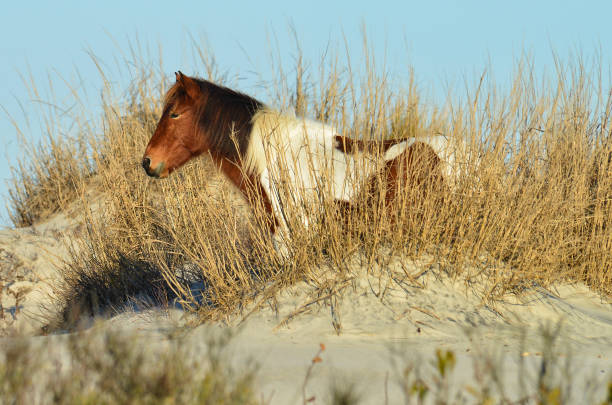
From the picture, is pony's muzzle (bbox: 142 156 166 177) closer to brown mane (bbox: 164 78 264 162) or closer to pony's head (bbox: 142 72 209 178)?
pony's head (bbox: 142 72 209 178)

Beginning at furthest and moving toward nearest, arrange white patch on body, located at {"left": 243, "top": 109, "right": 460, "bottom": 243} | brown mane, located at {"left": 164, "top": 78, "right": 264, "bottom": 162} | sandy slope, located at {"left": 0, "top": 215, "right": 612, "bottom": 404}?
brown mane, located at {"left": 164, "top": 78, "right": 264, "bottom": 162} < white patch on body, located at {"left": 243, "top": 109, "right": 460, "bottom": 243} < sandy slope, located at {"left": 0, "top": 215, "right": 612, "bottom": 404}

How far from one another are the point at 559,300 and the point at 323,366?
218 cm

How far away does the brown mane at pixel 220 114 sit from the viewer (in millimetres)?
4598

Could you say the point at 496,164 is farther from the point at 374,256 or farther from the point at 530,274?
the point at 374,256

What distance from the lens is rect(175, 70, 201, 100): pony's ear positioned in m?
4.62

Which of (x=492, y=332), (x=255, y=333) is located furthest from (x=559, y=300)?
(x=255, y=333)

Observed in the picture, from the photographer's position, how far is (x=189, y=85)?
4.63 meters

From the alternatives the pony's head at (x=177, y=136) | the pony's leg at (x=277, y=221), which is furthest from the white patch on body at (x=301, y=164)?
the pony's head at (x=177, y=136)

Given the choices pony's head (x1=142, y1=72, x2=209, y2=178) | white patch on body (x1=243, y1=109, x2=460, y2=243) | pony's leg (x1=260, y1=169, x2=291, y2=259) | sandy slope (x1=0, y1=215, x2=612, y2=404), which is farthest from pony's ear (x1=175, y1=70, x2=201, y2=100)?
sandy slope (x1=0, y1=215, x2=612, y2=404)

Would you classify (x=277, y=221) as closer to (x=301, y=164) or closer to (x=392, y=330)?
(x=301, y=164)

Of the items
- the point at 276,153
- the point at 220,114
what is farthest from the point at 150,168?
the point at 276,153

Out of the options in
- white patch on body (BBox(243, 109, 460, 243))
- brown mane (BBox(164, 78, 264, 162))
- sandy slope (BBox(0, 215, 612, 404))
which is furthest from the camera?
brown mane (BBox(164, 78, 264, 162))

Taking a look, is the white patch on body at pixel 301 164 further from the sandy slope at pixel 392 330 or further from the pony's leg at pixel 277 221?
the sandy slope at pixel 392 330

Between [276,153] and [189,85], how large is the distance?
3.14 ft
